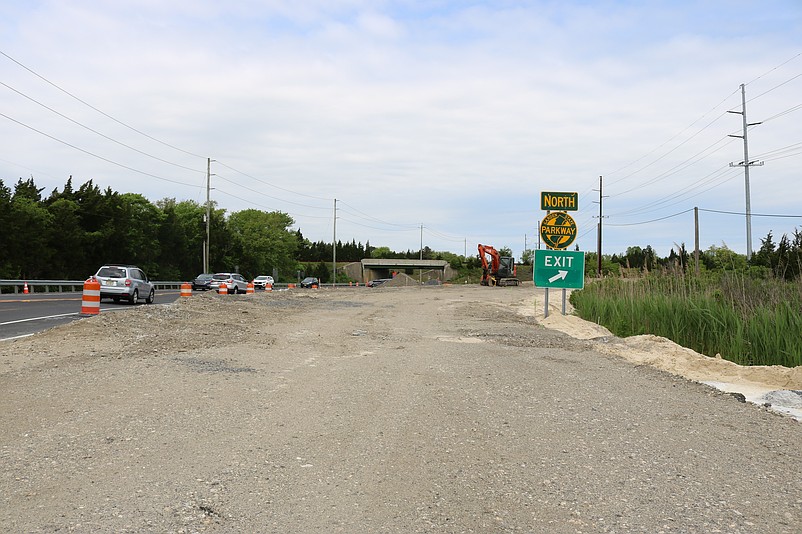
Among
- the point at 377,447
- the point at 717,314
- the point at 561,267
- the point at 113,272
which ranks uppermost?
the point at 561,267

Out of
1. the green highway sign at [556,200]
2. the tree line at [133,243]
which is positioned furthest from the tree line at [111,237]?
the green highway sign at [556,200]

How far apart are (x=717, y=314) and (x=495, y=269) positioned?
4760cm

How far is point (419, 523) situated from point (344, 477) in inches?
41.5

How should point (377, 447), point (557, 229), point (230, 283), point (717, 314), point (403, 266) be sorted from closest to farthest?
point (377, 447)
point (717, 314)
point (557, 229)
point (230, 283)
point (403, 266)

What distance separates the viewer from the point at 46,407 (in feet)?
24.6

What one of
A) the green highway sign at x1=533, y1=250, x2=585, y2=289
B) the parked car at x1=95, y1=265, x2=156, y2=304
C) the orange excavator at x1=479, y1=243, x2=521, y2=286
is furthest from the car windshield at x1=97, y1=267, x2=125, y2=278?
the orange excavator at x1=479, y1=243, x2=521, y2=286

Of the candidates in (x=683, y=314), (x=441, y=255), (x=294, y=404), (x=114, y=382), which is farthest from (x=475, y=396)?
(x=441, y=255)

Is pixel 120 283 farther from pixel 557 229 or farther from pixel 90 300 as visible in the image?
pixel 557 229

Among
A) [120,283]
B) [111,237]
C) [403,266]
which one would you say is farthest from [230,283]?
[403,266]

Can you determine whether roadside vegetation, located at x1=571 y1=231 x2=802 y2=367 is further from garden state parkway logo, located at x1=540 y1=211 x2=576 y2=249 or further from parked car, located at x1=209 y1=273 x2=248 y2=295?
parked car, located at x1=209 y1=273 x2=248 y2=295

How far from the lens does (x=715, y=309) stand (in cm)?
1493

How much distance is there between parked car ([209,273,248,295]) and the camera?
45100 millimetres

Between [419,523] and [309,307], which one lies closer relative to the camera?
[419,523]

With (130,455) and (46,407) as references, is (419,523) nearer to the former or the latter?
(130,455)
